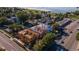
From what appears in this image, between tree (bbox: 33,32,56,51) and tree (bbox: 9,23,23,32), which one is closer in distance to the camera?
tree (bbox: 33,32,56,51)

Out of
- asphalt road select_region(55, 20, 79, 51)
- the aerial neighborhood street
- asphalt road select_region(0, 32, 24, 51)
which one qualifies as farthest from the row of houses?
asphalt road select_region(55, 20, 79, 51)

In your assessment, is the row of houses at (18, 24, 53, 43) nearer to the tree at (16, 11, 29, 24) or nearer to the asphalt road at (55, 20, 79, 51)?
the tree at (16, 11, 29, 24)

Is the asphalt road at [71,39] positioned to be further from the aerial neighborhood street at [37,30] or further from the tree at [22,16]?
the tree at [22,16]

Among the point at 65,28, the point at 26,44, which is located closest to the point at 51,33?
the point at 65,28

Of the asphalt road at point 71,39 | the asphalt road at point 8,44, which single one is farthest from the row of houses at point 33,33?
the asphalt road at point 71,39
